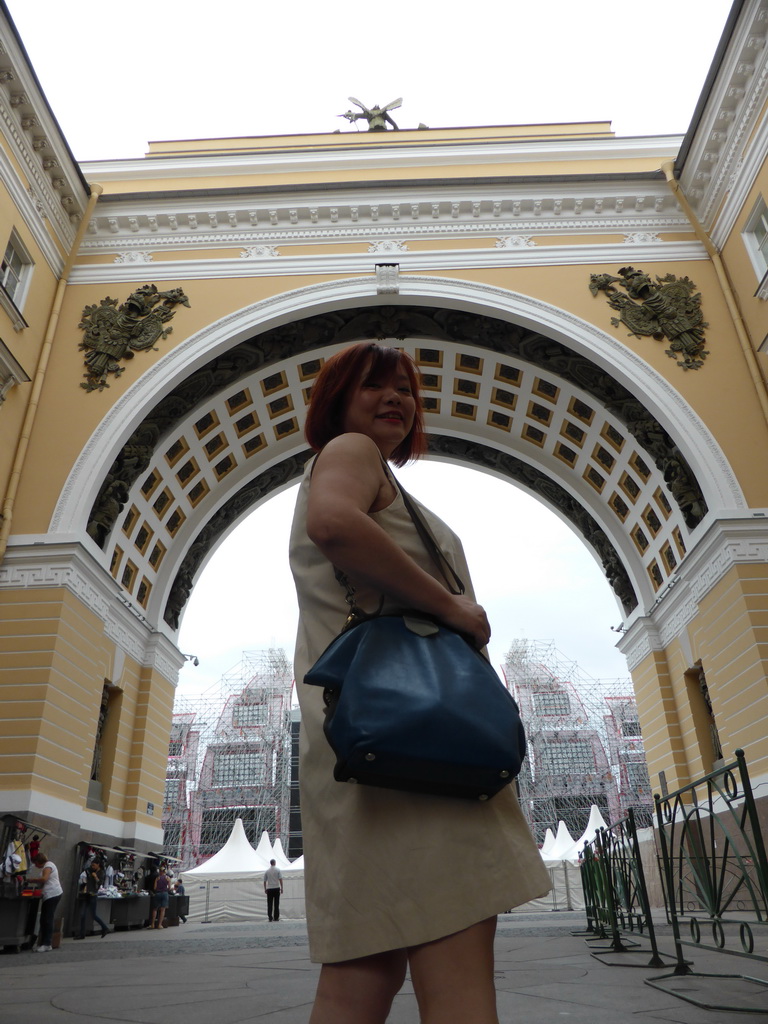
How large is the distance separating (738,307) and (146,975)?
1274 centimetres

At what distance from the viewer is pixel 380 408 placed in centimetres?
164

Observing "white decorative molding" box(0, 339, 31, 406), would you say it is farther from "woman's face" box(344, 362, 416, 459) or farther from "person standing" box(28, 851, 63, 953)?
"woman's face" box(344, 362, 416, 459)

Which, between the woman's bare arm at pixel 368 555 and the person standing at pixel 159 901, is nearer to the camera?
the woman's bare arm at pixel 368 555

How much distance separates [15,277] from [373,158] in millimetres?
7385

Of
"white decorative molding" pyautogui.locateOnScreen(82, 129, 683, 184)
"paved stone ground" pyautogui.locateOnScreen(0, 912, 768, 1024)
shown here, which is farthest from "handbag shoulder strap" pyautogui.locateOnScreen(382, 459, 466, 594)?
"white decorative molding" pyautogui.locateOnScreen(82, 129, 683, 184)

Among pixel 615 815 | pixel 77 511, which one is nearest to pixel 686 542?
pixel 77 511

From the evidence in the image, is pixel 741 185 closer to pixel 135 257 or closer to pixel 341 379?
pixel 135 257

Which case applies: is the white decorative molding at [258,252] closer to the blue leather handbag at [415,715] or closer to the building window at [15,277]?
the building window at [15,277]

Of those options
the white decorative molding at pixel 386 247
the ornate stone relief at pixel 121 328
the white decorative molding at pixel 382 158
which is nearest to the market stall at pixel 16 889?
the ornate stone relief at pixel 121 328

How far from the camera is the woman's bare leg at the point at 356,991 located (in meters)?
1.10

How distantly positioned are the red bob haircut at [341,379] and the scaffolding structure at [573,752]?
116 ft

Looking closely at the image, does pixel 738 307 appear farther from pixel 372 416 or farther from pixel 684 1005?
pixel 372 416

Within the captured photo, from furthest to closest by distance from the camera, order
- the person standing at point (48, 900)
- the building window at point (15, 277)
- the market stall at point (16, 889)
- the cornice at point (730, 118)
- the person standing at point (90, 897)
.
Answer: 1. the building window at point (15, 277)
2. the cornice at point (730, 118)
3. the person standing at point (90, 897)
4. the person standing at point (48, 900)
5. the market stall at point (16, 889)

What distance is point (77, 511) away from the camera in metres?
11.5
